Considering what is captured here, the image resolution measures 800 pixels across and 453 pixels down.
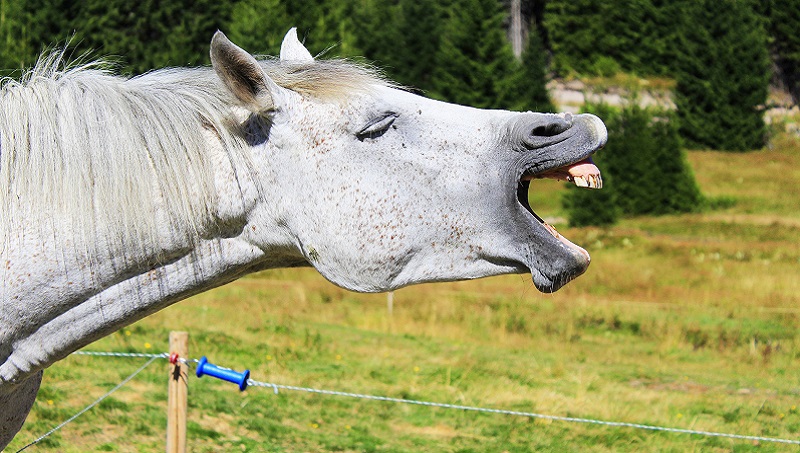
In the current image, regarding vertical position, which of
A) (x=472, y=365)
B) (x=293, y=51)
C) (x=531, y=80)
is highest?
(x=293, y=51)

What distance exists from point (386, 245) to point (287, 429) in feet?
14.9

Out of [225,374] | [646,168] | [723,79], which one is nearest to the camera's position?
[225,374]

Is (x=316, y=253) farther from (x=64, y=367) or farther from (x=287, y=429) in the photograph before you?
(x=64, y=367)

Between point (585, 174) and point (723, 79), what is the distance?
36746mm

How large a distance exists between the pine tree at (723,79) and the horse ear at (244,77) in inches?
1444

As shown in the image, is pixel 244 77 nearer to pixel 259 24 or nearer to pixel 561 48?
pixel 259 24

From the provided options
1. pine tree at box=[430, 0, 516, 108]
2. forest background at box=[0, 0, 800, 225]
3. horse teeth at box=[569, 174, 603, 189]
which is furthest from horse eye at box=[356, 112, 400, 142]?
pine tree at box=[430, 0, 516, 108]

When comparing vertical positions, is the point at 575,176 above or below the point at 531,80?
above

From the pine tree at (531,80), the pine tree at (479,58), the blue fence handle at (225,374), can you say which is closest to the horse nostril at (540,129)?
the blue fence handle at (225,374)

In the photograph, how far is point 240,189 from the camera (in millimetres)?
2326

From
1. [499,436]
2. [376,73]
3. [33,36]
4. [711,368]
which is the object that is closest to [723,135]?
[33,36]

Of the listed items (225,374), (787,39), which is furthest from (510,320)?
(787,39)

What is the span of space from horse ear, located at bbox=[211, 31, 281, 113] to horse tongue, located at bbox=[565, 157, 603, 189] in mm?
767

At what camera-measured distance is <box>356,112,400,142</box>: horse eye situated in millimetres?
2342
